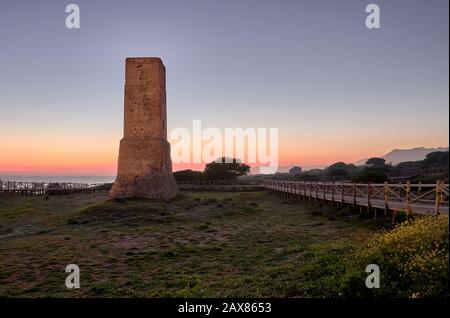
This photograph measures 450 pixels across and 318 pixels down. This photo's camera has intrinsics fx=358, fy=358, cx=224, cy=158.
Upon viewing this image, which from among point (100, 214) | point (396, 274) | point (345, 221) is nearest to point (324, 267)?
point (396, 274)

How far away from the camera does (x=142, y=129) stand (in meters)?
28.4

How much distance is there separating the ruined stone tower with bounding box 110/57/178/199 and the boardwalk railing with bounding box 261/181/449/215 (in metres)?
11.9

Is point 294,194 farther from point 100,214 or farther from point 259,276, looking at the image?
point 259,276

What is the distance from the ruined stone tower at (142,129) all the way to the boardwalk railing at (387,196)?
467 inches

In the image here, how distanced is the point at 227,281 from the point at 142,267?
10.1 ft

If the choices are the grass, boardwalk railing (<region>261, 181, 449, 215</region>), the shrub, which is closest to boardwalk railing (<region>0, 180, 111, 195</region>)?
the grass

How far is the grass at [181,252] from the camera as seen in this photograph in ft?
26.0

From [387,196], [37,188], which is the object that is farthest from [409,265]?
[37,188]

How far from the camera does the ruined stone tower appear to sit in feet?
92.4

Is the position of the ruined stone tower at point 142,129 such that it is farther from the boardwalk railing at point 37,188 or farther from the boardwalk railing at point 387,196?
the boardwalk railing at point 37,188

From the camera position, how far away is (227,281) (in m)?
8.20

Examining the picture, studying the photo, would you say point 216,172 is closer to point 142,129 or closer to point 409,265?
point 142,129

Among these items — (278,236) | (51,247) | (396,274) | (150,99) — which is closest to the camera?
(396,274)

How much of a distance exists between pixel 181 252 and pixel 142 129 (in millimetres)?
18165
